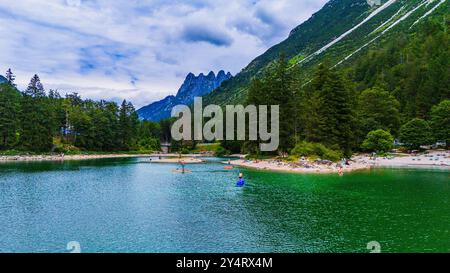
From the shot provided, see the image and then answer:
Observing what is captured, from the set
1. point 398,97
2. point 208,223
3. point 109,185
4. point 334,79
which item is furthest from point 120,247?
point 398,97

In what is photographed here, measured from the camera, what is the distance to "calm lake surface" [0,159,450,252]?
17859 millimetres

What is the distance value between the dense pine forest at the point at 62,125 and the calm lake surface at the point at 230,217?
2667 inches

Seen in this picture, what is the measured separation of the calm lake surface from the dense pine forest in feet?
222

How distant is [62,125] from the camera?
11738 centimetres

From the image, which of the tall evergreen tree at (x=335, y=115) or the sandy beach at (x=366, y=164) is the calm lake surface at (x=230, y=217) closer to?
the sandy beach at (x=366, y=164)

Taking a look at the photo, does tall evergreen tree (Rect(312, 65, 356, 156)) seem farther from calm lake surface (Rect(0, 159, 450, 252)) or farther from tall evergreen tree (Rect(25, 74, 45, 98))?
tall evergreen tree (Rect(25, 74, 45, 98))

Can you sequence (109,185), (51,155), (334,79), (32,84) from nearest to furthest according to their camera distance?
1. (109,185)
2. (334,79)
3. (51,155)
4. (32,84)

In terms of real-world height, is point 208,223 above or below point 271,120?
below
